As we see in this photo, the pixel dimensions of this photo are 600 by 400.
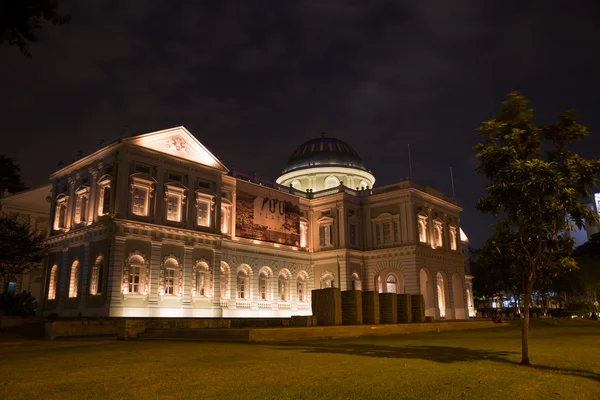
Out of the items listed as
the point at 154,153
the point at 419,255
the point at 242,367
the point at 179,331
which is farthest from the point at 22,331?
the point at 419,255

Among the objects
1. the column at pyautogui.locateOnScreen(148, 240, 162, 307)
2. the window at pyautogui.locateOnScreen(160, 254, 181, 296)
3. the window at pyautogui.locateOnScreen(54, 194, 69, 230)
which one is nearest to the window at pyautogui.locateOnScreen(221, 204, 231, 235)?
the window at pyautogui.locateOnScreen(160, 254, 181, 296)

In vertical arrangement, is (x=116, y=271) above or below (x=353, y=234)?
below

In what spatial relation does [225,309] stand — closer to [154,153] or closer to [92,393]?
[154,153]

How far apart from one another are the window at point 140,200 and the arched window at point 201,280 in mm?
5879

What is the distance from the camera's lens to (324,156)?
59.9m

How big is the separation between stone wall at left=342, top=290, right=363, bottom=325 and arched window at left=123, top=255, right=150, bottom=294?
48.0 feet

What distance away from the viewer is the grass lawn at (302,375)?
321 inches

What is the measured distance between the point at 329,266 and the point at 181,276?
696 inches

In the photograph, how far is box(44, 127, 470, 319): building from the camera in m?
34.5

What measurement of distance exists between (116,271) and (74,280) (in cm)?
585

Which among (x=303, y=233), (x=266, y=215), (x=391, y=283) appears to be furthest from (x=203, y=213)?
(x=391, y=283)

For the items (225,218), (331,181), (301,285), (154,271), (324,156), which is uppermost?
(324,156)

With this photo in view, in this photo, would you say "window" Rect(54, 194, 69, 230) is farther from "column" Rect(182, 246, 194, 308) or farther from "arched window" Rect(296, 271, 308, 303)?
"arched window" Rect(296, 271, 308, 303)

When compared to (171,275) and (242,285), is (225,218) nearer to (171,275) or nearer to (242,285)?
(242,285)
